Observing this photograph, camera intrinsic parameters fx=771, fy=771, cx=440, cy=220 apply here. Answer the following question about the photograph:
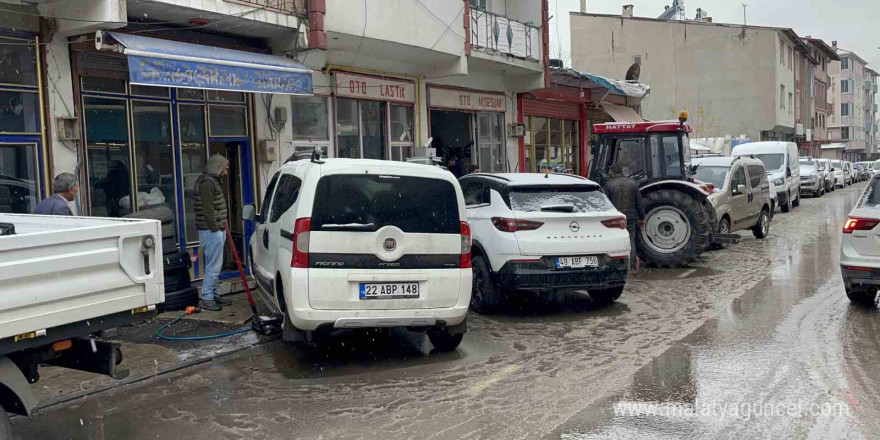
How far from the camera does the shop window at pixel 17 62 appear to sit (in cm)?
878

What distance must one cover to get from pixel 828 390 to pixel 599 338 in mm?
2497

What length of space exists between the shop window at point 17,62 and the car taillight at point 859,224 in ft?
31.2

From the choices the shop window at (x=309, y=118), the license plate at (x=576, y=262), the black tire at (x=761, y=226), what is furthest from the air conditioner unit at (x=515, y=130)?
the license plate at (x=576, y=262)

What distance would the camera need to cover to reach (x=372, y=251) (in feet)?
22.3

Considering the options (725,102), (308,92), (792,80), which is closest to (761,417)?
(308,92)

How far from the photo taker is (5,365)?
4391mm

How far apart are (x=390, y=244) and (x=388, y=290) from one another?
410mm

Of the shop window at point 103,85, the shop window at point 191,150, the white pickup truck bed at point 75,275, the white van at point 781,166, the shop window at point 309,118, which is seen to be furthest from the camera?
the white van at point 781,166

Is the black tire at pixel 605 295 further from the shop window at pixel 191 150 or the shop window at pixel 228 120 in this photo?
the shop window at pixel 228 120

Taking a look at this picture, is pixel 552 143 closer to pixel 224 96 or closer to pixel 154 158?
pixel 224 96

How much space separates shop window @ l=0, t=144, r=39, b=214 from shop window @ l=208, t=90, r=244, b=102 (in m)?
2.95

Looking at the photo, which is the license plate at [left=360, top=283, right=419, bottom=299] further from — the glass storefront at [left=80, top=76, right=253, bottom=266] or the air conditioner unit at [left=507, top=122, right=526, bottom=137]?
the air conditioner unit at [left=507, top=122, right=526, bottom=137]

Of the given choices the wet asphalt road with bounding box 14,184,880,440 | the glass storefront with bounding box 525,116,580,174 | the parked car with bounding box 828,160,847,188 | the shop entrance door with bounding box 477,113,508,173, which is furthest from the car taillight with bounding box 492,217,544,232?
the parked car with bounding box 828,160,847,188

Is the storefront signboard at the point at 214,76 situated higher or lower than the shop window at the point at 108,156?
higher
